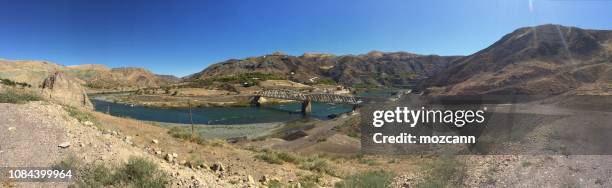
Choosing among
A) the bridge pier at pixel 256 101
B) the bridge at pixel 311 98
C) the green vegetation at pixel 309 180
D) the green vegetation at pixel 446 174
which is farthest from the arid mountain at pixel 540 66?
the bridge pier at pixel 256 101

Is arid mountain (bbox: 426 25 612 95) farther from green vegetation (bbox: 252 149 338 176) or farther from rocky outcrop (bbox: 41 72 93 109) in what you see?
rocky outcrop (bbox: 41 72 93 109)

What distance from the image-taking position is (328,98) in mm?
104562

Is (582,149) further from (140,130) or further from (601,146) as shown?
(140,130)

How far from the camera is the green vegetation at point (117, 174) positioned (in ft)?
25.4

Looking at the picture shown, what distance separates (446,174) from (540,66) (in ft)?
128

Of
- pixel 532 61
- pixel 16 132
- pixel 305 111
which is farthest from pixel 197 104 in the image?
pixel 16 132

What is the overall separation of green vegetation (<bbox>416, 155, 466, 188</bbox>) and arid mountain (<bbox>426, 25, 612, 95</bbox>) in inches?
916

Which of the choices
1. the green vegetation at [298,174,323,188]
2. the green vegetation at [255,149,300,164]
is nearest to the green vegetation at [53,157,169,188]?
the green vegetation at [298,174,323,188]

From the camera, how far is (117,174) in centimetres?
810

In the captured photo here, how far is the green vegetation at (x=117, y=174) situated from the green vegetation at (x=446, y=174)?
6.84 metres

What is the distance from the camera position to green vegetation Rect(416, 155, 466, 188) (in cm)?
1056

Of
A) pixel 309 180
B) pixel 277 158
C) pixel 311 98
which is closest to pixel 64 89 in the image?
pixel 277 158

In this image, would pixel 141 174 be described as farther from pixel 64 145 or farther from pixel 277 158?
pixel 277 158

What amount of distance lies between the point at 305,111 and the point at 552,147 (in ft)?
252
